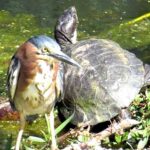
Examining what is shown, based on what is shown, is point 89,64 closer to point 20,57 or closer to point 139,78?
point 139,78

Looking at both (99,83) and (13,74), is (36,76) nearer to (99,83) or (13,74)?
(13,74)

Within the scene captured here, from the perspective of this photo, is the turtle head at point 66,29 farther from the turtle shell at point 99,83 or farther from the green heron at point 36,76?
the green heron at point 36,76

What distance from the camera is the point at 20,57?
129 inches

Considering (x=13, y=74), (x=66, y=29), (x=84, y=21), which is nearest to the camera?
(x=13, y=74)

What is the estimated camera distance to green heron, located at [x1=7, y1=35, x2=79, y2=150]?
3.14m

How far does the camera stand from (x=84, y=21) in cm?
782

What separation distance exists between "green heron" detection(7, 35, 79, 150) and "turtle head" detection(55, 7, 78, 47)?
2.22 meters

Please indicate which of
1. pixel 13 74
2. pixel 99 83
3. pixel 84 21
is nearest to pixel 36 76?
pixel 13 74

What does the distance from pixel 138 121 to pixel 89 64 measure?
0.68 metres

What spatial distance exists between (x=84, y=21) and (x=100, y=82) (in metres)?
3.49

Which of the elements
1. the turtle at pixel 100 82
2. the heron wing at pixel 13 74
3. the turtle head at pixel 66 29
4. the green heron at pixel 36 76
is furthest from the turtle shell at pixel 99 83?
the turtle head at pixel 66 29

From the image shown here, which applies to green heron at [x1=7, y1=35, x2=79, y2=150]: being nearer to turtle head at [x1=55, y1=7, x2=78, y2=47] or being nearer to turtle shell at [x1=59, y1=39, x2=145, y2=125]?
turtle shell at [x1=59, y1=39, x2=145, y2=125]

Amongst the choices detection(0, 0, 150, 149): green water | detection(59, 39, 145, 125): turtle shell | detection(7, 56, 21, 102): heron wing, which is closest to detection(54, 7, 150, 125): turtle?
detection(59, 39, 145, 125): turtle shell

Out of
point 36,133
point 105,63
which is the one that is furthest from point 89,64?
point 36,133
